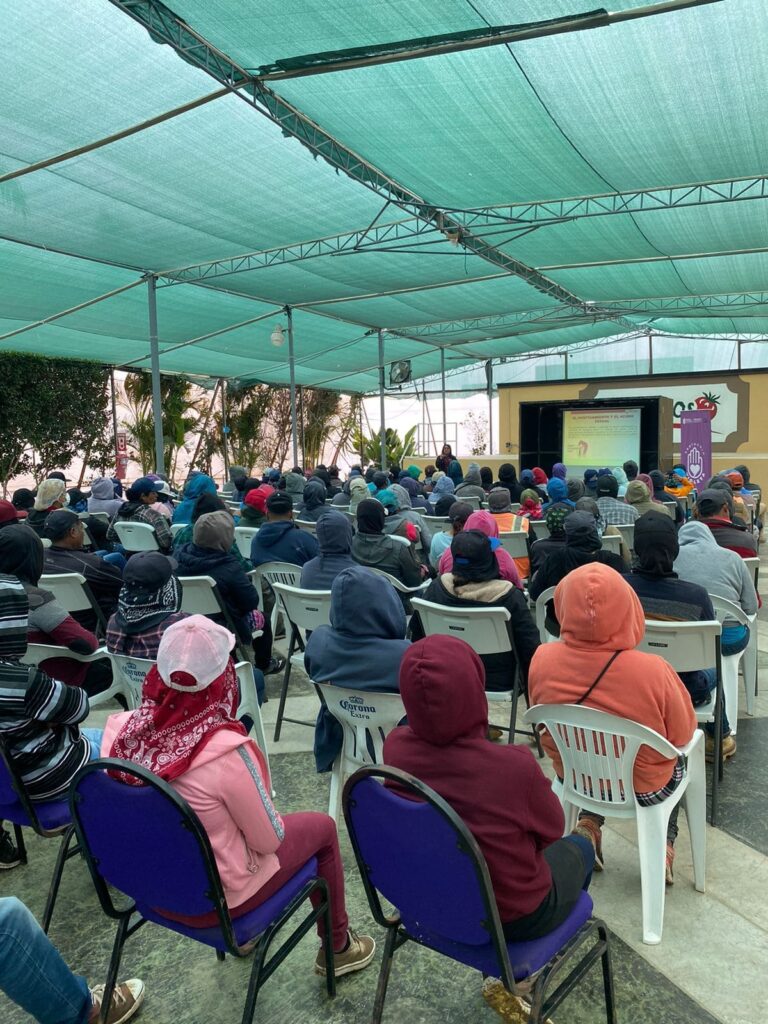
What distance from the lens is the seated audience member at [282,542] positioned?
4.68 meters

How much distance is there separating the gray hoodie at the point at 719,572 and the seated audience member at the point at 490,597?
0.95 metres

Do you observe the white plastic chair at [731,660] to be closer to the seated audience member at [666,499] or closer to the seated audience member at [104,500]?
the seated audience member at [666,499]

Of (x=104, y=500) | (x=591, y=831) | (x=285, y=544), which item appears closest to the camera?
(x=591, y=831)

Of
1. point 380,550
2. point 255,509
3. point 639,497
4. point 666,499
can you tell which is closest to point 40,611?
point 380,550

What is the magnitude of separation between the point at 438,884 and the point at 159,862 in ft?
1.97

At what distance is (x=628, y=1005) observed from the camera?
1.89m

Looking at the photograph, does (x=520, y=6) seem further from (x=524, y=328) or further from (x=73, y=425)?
(x=524, y=328)

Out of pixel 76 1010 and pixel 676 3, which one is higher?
pixel 676 3

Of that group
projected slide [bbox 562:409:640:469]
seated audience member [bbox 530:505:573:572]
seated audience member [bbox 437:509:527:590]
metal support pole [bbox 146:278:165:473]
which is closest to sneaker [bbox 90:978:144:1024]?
seated audience member [bbox 437:509:527:590]

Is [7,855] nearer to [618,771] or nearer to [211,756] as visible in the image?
[211,756]

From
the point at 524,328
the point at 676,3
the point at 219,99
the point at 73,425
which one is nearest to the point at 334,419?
the point at 524,328

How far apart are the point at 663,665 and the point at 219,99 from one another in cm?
511

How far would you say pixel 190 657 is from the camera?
1.67 metres

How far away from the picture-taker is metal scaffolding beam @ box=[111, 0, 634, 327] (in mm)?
4344
